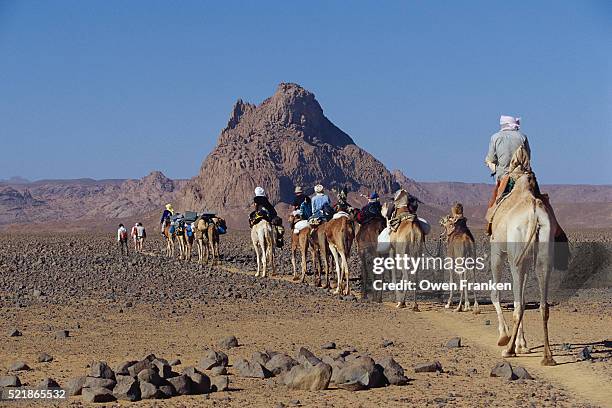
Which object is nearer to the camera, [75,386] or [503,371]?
[75,386]

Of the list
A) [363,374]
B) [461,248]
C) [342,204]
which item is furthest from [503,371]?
[342,204]

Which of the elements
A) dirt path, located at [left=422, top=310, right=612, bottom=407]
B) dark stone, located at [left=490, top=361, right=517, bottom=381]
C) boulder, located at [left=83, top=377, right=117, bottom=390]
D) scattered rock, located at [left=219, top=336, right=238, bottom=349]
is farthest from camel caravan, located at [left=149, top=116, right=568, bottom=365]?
boulder, located at [left=83, top=377, right=117, bottom=390]

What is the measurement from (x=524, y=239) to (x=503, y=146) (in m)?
2.04

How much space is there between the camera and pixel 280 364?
11.0 m

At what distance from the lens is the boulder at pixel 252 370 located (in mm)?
10914

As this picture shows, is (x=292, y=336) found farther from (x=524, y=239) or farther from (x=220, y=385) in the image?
(x=220, y=385)

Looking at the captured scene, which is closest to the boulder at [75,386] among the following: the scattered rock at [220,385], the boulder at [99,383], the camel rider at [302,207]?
the boulder at [99,383]

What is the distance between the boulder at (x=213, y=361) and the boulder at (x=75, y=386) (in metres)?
1.77

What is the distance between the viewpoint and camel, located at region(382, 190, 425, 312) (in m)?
18.2

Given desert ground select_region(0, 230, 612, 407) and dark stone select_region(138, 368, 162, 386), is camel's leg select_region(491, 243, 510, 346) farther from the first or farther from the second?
dark stone select_region(138, 368, 162, 386)

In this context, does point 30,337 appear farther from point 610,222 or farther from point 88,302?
point 610,222

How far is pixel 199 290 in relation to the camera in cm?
2356

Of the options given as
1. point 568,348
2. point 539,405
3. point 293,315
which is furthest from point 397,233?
point 539,405

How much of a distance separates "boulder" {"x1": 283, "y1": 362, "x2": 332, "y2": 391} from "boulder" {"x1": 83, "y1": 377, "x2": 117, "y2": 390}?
175 centimetres
